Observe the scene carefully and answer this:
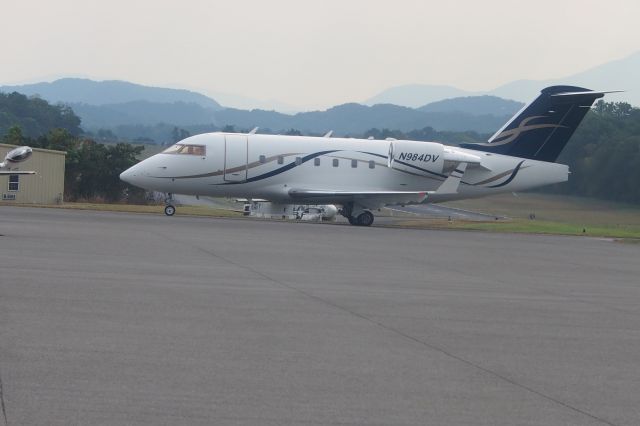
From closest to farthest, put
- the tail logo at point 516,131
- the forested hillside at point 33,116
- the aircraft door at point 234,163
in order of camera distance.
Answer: the aircraft door at point 234,163 < the tail logo at point 516,131 < the forested hillside at point 33,116

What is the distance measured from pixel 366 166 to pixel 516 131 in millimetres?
Answer: 5787

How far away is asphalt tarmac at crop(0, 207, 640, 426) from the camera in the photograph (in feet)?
26.7

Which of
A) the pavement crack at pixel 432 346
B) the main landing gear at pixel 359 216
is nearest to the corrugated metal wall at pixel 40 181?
the main landing gear at pixel 359 216

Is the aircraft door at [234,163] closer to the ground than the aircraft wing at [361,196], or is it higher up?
higher up

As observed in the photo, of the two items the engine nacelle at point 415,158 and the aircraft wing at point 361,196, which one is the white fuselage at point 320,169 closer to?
the engine nacelle at point 415,158

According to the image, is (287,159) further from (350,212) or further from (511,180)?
(511,180)

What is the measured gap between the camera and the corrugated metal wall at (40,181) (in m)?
45.8

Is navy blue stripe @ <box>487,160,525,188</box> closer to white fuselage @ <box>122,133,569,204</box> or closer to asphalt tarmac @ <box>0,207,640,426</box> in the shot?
white fuselage @ <box>122,133,569,204</box>

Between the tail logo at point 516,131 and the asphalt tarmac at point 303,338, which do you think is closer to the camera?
the asphalt tarmac at point 303,338

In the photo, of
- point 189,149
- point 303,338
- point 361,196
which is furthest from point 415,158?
point 303,338

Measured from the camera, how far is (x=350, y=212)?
123 feet

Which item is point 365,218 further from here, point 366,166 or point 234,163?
point 234,163

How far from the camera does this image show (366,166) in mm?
37344

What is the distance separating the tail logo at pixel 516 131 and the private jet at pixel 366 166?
1.4 inches
